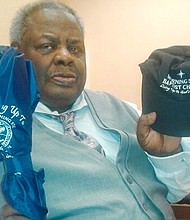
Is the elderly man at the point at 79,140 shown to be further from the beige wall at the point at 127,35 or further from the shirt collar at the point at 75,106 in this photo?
the beige wall at the point at 127,35

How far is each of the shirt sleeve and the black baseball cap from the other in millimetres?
117

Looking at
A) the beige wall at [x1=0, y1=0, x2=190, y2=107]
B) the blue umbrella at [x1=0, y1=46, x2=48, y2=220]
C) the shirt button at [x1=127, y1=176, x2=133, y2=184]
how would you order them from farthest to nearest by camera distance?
the beige wall at [x1=0, y1=0, x2=190, y2=107] → the shirt button at [x1=127, y1=176, x2=133, y2=184] → the blue umbrella at [x1=0, y1=46, x2=48, y2=220]

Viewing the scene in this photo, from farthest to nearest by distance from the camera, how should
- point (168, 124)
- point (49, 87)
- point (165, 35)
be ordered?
point (165, 35)
point (49, 87)
point (168, 124)

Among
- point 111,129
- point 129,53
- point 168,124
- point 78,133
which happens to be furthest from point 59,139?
point 129,53

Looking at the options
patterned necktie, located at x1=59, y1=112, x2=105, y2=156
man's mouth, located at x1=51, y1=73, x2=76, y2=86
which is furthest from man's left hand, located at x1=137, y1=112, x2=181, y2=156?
man's mouth, located at x1=51, y1=73, x2=76, y2=86

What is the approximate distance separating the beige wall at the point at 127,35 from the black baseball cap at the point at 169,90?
178 centimetres

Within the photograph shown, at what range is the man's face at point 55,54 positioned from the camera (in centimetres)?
115

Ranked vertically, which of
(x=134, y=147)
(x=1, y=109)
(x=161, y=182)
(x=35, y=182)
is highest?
(x=1, y=109)

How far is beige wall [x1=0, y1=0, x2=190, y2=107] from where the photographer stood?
112 inches

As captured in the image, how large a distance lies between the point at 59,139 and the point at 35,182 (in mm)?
316

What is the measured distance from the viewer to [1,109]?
2.48 ft

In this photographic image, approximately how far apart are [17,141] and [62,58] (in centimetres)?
44

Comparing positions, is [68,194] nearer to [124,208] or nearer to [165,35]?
[124,208]

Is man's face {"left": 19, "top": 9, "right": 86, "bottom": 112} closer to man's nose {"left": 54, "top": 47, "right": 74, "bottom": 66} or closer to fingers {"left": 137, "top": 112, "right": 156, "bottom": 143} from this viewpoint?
man's nose {"left": 54, "top": 47, "right": 74, "bottom": 66}
